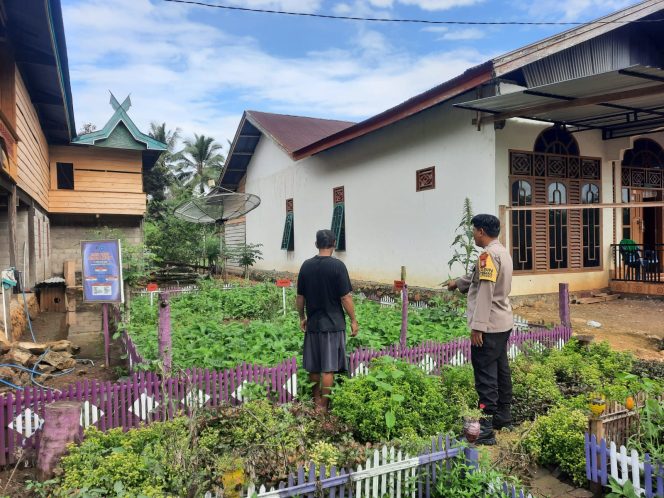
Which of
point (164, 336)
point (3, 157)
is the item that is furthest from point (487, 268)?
point (3, 157)

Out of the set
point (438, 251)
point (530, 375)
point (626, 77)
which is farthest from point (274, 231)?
point (530, 375)

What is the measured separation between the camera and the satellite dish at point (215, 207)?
54.8 ft

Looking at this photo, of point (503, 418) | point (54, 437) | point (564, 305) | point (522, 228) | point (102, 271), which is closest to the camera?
point (54, 437)

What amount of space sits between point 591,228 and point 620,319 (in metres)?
2.78

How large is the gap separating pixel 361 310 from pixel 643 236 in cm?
893

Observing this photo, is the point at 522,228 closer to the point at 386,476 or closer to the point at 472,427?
the point at 472,427

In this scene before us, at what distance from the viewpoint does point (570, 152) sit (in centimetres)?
1091

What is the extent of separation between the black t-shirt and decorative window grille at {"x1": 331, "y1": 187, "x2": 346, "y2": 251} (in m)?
11.0

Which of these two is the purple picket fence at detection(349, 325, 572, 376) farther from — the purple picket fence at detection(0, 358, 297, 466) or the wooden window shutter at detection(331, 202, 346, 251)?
the wooden window shutter at detection(331, 202, 346, 251)

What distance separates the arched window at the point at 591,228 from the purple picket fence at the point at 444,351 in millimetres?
5069

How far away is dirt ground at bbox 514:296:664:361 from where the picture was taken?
24.1ft

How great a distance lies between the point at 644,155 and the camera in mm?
12359

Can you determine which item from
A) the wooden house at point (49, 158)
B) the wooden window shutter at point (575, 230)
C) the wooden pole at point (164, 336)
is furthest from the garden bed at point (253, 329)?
the wooden window shutter at point (575, 230)

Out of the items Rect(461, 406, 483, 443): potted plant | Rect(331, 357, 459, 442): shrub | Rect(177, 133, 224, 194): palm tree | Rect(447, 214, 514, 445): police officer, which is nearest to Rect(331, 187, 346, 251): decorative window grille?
Rect(331, 357, 459, 442): shrub
